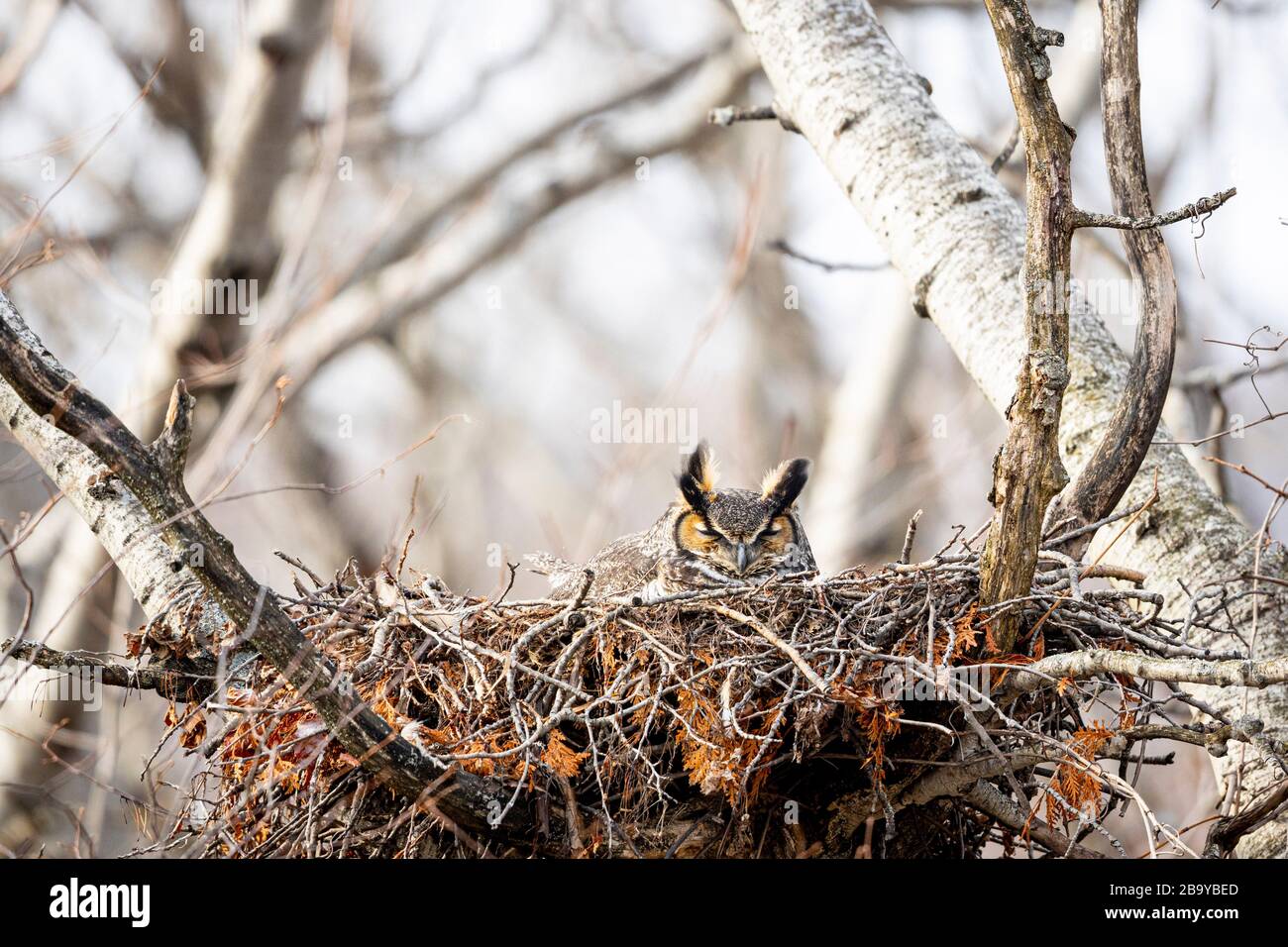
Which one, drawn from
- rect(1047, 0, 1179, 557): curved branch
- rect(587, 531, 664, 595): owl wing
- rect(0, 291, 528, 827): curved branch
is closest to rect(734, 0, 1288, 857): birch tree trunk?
rect(1047, 0, 1179, 557): curved branch

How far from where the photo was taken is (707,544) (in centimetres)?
365

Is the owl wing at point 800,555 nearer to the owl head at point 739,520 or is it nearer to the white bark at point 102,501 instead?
the owl head at point 739,520

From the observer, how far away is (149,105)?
768cm

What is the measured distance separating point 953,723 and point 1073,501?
0.64 m

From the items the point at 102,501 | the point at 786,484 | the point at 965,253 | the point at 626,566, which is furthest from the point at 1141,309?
the point at 102,501

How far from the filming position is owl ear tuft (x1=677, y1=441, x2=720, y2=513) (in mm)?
3719

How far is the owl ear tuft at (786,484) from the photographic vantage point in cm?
374

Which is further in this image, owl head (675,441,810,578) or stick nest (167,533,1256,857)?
owl head (675,441,810,578)

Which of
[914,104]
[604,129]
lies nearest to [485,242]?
[604,129]

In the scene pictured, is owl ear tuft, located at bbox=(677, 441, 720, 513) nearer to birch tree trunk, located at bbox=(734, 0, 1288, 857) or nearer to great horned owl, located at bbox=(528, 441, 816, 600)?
great horned owl, located at bbox=(528, 441, 816, 600)

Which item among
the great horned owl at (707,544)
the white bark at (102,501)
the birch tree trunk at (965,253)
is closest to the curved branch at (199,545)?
the white bark at (102,501)

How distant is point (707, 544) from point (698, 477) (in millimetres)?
269

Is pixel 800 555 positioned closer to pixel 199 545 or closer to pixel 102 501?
pixel 102 501
